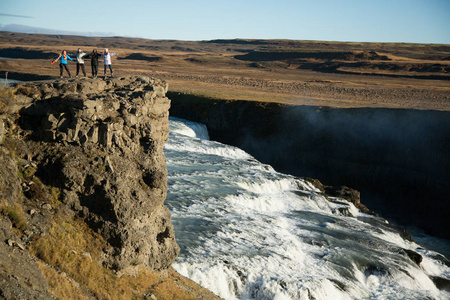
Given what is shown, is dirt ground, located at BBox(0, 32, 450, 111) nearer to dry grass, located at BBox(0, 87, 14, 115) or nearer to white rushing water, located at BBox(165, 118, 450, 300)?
white rushing water, located at BBox(165, 118, 450, 300)

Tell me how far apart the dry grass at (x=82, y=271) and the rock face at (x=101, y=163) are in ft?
0.98

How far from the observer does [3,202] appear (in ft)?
30.9

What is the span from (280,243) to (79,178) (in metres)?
11.2

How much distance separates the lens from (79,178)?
10.9 m

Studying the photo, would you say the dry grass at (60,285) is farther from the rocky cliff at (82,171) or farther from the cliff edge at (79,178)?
the rocky cliff at (82,171)

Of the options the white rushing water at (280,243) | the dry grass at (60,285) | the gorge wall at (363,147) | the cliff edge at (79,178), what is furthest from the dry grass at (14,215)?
the gorge wall at (363,147)

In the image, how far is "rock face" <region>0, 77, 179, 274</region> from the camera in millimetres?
10922

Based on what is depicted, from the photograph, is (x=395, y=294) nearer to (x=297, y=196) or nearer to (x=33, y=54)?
(x=297, y=196)

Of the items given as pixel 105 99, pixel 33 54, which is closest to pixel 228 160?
pixel 105 99

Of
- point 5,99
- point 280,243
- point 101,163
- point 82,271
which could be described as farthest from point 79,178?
point 280,243

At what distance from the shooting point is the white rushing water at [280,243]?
653 inches

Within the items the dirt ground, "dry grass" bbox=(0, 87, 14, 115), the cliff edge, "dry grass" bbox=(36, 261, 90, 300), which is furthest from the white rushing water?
the dirt ground

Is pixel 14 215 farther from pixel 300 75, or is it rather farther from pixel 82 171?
pixel 300 75

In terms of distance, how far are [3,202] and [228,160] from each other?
957 inches
